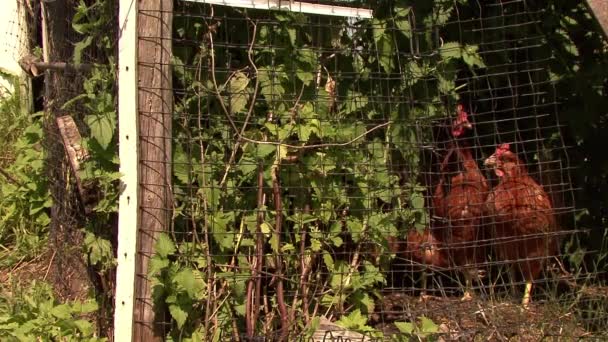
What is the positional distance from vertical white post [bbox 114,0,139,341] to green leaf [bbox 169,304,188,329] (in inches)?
8.3

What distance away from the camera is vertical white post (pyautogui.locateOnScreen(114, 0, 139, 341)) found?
3.90 metres

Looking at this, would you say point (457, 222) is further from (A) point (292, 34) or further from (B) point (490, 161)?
(A) point (292, 34)

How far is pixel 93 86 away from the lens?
4230 millimetres

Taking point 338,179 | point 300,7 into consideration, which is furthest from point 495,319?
point 300,7

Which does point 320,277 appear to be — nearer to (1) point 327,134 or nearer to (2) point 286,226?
(2) point 286,226

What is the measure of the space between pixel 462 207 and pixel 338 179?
893 mm

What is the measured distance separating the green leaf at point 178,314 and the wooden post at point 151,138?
0.10 meters

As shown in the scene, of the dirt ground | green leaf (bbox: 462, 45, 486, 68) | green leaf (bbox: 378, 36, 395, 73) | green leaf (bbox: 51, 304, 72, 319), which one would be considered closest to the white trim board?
green leaf (bbox: 378, 36, 395, 73)

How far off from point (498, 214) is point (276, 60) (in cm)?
168

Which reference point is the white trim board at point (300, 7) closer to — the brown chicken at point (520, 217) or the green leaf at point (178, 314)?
the brown chicken at point (520, 217)

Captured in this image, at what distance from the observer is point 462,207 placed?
482 centimetres

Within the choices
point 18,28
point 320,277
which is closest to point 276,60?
point 320,277

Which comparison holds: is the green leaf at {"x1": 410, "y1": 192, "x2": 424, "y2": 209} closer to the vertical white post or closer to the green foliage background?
the green foliage background

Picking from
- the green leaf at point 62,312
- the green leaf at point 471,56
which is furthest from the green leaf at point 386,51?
the green leaf at point 62,312
